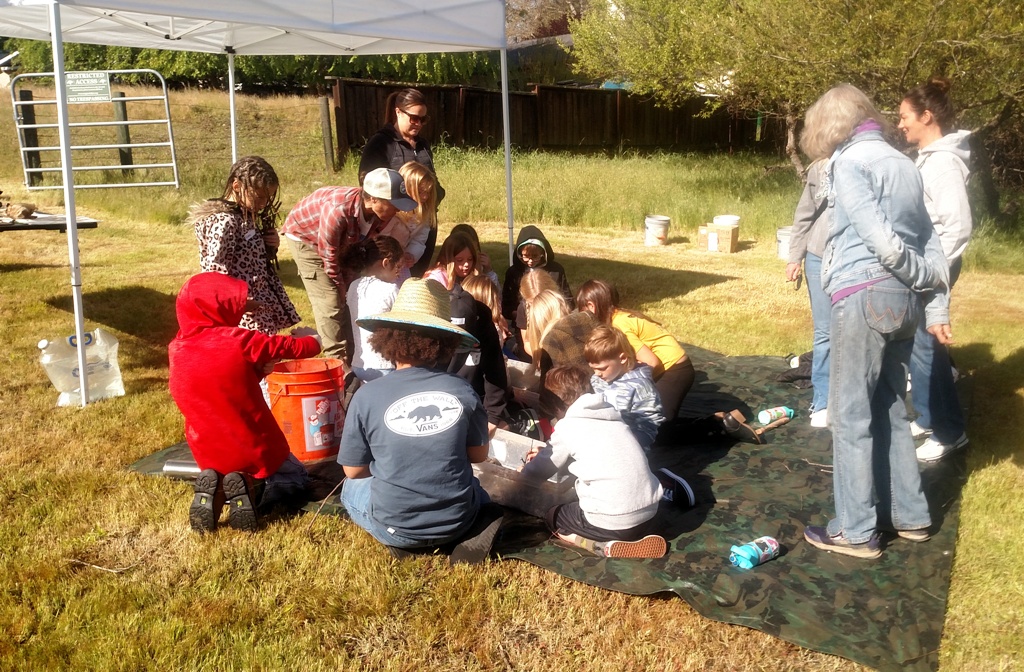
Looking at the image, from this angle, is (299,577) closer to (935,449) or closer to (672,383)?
(672,383)

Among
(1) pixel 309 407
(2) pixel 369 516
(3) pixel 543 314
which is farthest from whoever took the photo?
(3) pixel 543 314

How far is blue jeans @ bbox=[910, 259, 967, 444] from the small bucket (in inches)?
119

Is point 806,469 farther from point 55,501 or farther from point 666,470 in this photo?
point 55,501

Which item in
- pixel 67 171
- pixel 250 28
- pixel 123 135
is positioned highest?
pixel 250 28

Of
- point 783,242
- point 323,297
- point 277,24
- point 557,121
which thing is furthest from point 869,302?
point 557,121

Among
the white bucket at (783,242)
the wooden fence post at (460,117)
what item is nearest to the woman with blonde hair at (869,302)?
the white bucket at (783,242)

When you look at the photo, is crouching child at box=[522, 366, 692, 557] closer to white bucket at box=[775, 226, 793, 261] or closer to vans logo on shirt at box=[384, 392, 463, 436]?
vans logo on shirt at box=[384, 392, 463, 436]

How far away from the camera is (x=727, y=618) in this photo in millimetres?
3061

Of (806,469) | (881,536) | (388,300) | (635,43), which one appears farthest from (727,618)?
(635,43)

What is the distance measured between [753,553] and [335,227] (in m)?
2.99

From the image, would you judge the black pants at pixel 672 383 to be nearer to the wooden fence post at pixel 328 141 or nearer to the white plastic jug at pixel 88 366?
the white plastic jug at pixel 88 366

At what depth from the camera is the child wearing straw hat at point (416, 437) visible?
10.5ft

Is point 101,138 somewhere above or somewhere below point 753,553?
above

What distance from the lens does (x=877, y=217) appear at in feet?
9.93
